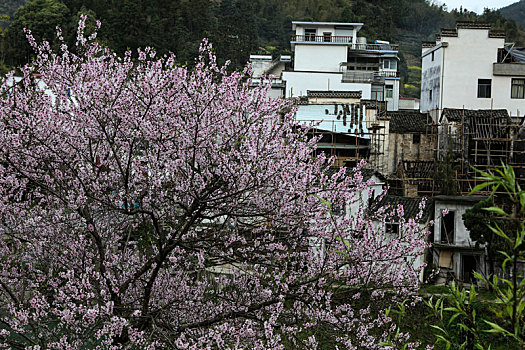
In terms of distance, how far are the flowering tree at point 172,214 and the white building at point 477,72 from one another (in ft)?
81.8

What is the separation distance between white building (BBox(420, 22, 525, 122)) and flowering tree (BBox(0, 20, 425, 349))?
24943mm

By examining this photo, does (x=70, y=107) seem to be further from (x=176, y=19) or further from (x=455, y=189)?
(x=176, y=19)

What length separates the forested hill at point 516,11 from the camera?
356 feet

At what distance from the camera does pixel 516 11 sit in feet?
368

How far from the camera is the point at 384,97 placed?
129 ft

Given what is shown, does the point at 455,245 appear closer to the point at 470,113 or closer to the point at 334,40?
the point at 470,113

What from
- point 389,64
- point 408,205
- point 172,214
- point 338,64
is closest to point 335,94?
point 338,64

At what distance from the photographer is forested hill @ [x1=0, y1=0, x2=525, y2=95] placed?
44844 millimetres

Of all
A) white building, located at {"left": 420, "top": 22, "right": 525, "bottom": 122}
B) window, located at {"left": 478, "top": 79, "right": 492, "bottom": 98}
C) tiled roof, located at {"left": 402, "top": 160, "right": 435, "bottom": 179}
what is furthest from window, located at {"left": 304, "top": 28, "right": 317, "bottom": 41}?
tiled roof, located at {"left": 402, "top": 160, "right": 435, "bottom": 179}

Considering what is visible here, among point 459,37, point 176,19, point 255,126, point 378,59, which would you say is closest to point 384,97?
point 378,59

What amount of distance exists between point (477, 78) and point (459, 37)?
7.79ft

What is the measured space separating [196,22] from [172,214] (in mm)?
50655

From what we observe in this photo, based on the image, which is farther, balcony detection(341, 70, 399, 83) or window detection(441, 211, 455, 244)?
balcony detection(341, 70, 399, 83)

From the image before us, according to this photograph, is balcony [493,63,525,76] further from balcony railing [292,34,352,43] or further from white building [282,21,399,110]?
balcony railing [292,34,352,43]
